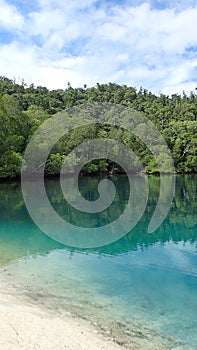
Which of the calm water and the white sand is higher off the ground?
the white sand

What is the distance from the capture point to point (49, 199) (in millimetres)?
29672

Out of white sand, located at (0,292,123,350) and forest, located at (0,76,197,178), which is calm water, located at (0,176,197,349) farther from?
forest, located at (0,76,197,178)

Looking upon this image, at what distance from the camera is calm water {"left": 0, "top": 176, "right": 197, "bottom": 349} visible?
717cm

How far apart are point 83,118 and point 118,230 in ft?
161

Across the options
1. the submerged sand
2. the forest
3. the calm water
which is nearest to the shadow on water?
the calm water

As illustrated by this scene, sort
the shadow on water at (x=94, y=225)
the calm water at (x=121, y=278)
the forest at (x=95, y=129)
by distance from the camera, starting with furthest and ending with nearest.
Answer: the forest at (x=95, y=129) < the shadow on water at (x=94, y=225) < the calm water at (x=121, y=278)

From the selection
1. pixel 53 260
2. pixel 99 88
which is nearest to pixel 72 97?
pixel 99 88

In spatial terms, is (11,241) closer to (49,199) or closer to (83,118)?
(49,199)

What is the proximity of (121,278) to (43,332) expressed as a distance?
4687mm

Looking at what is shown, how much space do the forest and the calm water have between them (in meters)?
25.4

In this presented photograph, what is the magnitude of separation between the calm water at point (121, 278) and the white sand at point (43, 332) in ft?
1.61

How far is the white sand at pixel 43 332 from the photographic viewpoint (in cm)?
555

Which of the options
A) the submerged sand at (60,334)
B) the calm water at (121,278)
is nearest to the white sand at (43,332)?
the submerged sand at (60,334)

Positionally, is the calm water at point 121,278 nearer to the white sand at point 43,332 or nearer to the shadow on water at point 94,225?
the shadow on water at point 94,225
